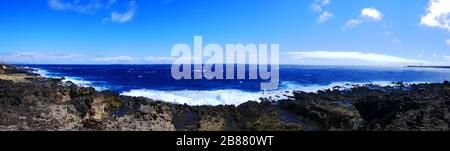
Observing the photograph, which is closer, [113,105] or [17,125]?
[17,125]

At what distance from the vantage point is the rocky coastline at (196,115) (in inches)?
835

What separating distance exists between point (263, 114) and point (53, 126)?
12.0 meters

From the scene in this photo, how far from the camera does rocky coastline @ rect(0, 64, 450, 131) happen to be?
69.6 ft

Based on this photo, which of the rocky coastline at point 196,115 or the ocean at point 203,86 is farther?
the ocean at point 203,86

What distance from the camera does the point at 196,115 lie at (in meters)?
25.7

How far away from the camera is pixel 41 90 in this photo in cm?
2938

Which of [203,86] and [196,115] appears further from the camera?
[203,86]

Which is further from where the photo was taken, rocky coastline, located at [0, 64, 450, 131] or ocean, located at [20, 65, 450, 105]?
ocean, located at [20, 65, 450, 105]
